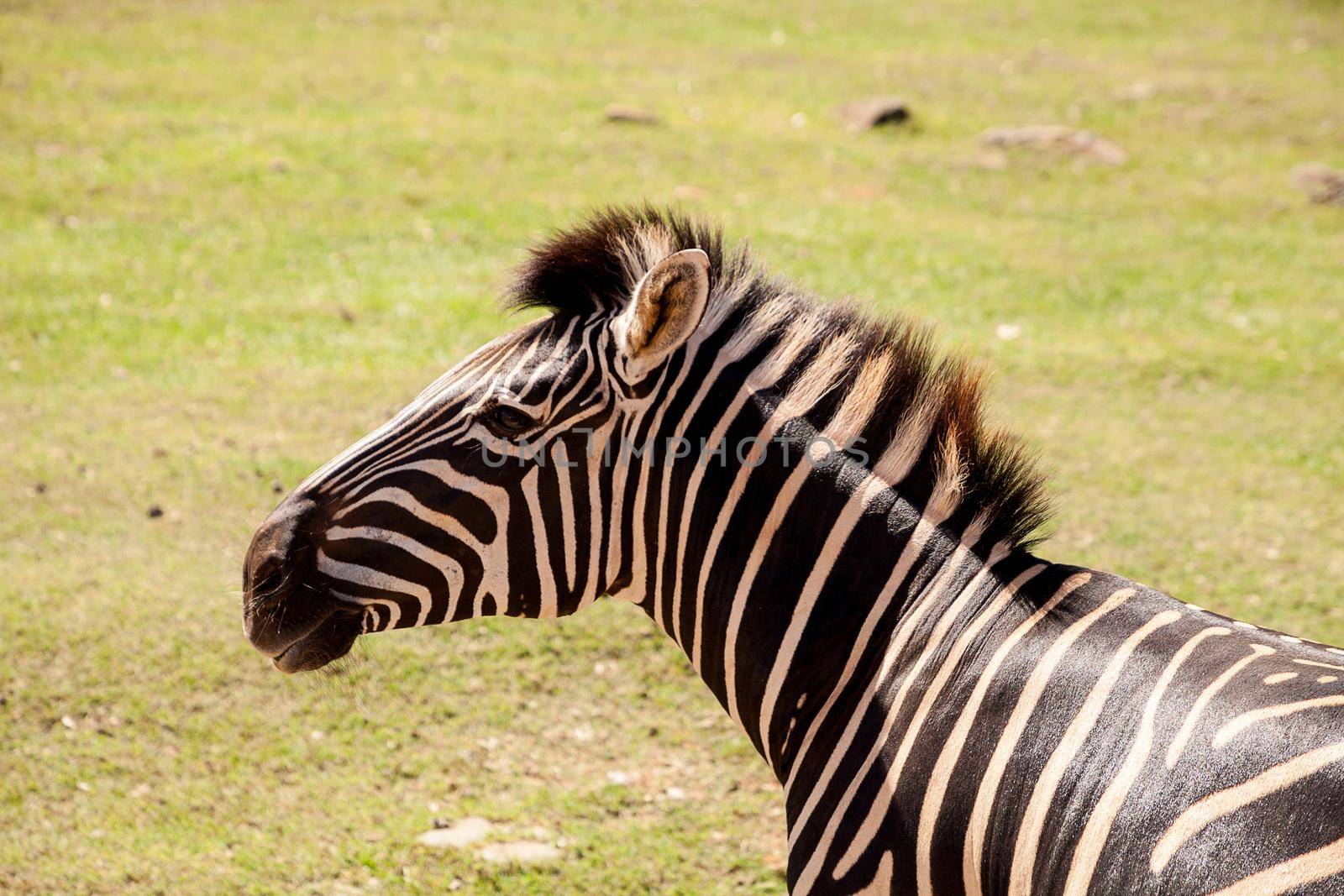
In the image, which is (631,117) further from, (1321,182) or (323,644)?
(323,644)

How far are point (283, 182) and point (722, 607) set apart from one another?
1054 centimetres

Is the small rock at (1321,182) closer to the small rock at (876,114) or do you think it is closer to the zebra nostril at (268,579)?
the small rock at (876,114)

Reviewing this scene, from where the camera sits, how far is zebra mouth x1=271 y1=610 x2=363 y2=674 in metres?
2.98

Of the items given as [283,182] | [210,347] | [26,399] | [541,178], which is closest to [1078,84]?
[541,178]

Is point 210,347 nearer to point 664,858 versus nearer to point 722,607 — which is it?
point 664,858

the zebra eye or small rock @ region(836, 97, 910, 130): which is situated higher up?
small rock @ region(836, 97, 910, 130)

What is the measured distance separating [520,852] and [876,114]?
457 inches

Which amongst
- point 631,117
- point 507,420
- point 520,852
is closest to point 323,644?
point 507,420

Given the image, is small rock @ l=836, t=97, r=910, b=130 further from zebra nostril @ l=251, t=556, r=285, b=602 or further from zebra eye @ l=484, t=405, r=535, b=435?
zebra nostril @ l=251, t=556, r=285, b=602

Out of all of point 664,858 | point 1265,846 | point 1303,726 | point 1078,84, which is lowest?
point 664,858

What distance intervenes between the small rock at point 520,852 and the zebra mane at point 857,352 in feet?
8.20

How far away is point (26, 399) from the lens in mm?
8297

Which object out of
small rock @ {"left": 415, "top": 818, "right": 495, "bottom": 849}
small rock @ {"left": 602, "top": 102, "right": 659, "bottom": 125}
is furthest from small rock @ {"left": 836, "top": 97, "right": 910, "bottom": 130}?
small rock @ {"left": 415, "top": 818, "right": 495, "bottom": 849}

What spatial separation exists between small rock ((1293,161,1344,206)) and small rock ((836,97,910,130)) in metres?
4.60
